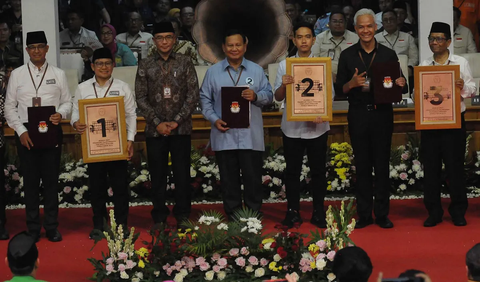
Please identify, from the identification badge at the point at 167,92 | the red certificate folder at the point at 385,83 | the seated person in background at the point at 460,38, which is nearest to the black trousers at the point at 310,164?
the red certificate folder at the point at 385,83

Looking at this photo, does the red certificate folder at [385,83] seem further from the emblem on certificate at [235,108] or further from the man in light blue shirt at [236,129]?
the emblem on certificate at [235,108]

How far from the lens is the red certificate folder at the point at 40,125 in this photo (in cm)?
636

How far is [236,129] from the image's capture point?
21.5 ft

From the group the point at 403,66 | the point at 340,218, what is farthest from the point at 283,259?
the point at 403,66

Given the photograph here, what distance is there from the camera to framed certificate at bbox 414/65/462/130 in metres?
6.49

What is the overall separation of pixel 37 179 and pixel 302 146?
207cm

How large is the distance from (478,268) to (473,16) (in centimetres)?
851

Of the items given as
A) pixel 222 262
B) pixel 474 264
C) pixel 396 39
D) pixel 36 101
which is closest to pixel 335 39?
pixel 396 39

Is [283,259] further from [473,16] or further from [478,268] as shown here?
[473,16]

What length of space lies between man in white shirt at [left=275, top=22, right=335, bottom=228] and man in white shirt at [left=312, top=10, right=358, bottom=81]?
11.7ft

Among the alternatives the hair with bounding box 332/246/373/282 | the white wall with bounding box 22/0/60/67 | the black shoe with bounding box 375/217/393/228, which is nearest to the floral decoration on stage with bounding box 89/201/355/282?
the black shoe with bounding box 375/217/393/228

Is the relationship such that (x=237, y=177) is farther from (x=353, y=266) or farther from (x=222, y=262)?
(x=353, y=266)

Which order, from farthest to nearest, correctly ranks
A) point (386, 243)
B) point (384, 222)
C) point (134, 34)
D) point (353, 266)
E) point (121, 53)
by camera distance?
point (134, 34), point (121, 53), point (384, 222), point (386, 243), point (353, 266)

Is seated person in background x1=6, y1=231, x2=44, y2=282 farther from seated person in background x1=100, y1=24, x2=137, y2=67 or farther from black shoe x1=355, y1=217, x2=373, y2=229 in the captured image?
seated person in background x1=100, y1=24, x2=137, y2=67
